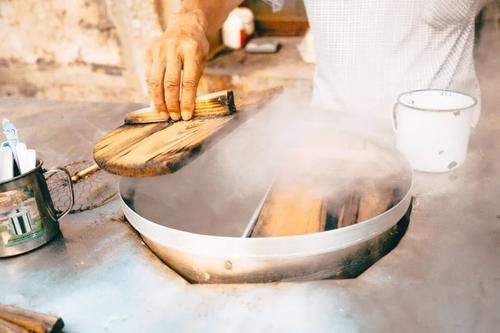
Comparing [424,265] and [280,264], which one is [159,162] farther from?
[424,265]

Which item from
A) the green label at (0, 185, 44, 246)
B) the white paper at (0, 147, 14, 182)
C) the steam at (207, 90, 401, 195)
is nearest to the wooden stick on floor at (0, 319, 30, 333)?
the green label at (0, 185, 44, 246)

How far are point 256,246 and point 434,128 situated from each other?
0.56m

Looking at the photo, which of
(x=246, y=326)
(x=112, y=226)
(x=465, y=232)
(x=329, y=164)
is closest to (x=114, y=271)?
(x=112, y=226)

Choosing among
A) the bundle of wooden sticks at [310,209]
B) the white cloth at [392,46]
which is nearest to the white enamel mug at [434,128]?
the bundle of wooden sticks at [310,209]

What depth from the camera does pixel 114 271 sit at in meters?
0.94

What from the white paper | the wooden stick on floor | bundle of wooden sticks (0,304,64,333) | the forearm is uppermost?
the forearm

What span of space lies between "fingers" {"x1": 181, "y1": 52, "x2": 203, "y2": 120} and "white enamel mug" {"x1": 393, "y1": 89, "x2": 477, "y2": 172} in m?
0.51

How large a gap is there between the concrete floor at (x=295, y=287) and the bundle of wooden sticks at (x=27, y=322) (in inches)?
1.4

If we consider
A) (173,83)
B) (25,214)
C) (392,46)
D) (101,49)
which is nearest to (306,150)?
(173,83)

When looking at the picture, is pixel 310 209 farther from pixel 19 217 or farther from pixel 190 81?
pixel 19 217

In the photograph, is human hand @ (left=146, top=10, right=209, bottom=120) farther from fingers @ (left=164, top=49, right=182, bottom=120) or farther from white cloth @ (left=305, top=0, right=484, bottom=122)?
white cloth @ (left=305, top=0, right=484, bottom=122)

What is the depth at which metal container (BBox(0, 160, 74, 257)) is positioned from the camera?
0.92 metres

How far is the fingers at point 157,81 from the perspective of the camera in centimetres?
118

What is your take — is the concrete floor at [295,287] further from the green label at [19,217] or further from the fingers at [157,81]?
the fingers at [157,81]
